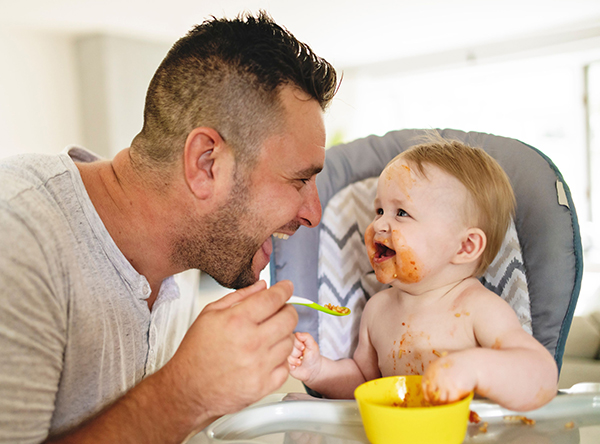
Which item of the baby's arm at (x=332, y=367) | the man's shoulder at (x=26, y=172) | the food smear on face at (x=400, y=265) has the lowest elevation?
the baby's arm at (x=332, y=367)

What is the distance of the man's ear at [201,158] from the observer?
981mm

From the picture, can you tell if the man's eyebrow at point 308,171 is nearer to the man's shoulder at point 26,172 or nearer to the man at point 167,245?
the man at point 167,245

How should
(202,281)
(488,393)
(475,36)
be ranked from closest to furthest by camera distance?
(488,393)
(202,281)
(475,36)

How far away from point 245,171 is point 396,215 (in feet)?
1.14

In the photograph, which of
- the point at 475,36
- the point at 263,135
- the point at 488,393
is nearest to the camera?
the point at 488,393

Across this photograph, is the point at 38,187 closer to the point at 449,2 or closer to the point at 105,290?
the point at 105,290

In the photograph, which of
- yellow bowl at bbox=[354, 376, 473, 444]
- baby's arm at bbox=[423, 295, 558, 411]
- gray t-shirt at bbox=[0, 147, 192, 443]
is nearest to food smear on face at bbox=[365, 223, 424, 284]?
baby's arm at bbox=[423, 295, 558, 411]

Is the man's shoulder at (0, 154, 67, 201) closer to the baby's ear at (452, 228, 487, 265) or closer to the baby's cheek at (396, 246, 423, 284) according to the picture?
the baby's cheek at (396, 246, 423, 284)

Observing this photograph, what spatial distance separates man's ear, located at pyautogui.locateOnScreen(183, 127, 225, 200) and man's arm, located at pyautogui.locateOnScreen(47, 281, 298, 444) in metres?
0.32

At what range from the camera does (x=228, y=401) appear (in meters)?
0.75

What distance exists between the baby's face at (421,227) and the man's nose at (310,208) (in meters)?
0.15

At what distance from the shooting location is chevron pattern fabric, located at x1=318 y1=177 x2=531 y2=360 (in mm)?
1159

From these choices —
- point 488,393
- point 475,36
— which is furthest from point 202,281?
point 475,36

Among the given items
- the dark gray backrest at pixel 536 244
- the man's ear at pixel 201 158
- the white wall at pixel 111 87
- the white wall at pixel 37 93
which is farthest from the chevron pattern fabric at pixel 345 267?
the white wall at pixel 111 87
